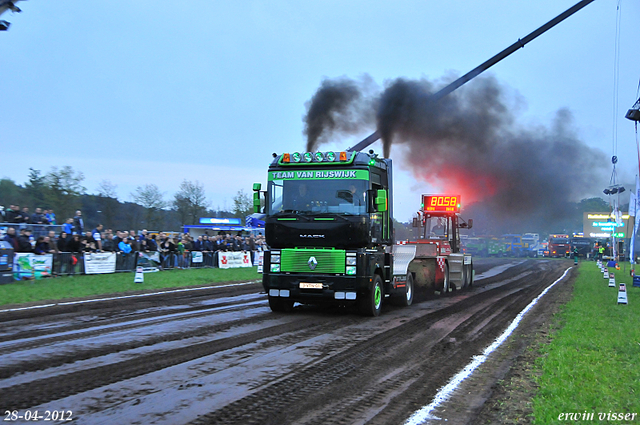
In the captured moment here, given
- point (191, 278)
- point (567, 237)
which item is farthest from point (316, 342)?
point (567, 237)

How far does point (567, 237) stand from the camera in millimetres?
73375

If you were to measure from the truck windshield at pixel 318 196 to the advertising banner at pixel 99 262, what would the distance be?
10909 millimetres

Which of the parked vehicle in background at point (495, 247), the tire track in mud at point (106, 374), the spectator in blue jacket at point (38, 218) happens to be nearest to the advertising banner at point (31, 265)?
the spectator in blue jacket at point (38, 218)

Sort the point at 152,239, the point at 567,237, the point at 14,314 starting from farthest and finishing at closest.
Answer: the point at 567,237, the point at 152,239, the point at 14,314

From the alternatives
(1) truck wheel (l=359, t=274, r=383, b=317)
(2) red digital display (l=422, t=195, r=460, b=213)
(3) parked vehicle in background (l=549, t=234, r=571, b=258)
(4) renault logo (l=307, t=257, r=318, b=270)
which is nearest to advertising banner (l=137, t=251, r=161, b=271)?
(2) red digital display (l=422, t=195, r=460, b=213)

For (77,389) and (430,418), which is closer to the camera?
(430,418)

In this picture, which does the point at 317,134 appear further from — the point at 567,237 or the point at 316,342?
the point at 567,237

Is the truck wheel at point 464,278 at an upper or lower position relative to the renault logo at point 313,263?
lower

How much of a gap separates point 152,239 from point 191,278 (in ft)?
10.7

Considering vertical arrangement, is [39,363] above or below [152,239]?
below

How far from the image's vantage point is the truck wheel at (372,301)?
1213 centimetres

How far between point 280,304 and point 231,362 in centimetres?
554

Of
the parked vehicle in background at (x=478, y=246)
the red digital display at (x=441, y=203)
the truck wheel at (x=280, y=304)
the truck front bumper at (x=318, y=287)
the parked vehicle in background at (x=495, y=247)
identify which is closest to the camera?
the truck front bumper at (x=318, y=287)

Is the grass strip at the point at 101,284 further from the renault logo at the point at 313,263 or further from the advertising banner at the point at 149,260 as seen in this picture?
the renault logo at the point at 313,263
